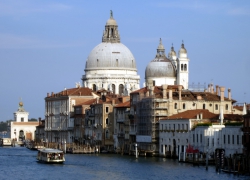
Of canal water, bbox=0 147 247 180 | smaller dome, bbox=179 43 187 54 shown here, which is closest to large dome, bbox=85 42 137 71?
smaller dome, bbox=179 43 187 54

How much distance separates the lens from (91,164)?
244ft

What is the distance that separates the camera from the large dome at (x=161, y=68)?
122 meters

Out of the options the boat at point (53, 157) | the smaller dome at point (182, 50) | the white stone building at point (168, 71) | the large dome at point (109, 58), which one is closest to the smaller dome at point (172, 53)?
the white stone building at point (168, 71)

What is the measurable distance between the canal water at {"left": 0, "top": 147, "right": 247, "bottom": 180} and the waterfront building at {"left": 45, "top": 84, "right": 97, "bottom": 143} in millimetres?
34920

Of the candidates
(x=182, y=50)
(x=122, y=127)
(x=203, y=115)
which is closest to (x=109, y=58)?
(x=182, y=50)

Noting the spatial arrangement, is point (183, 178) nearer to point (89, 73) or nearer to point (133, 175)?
point (133, 175)

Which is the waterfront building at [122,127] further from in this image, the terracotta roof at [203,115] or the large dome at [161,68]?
the large dome at [161,68]

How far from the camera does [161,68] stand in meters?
122

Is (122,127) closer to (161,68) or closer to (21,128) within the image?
(161,68)

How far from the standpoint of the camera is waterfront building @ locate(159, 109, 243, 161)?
69.2 metres

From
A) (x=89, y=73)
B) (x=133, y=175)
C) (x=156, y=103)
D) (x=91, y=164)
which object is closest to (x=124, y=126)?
(x=156, y=103)

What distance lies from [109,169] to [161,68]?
2141 inches

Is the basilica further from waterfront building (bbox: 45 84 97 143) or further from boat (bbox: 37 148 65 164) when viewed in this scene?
boat (bbox: 37 148 65 164)

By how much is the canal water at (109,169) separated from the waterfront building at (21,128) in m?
58.8
